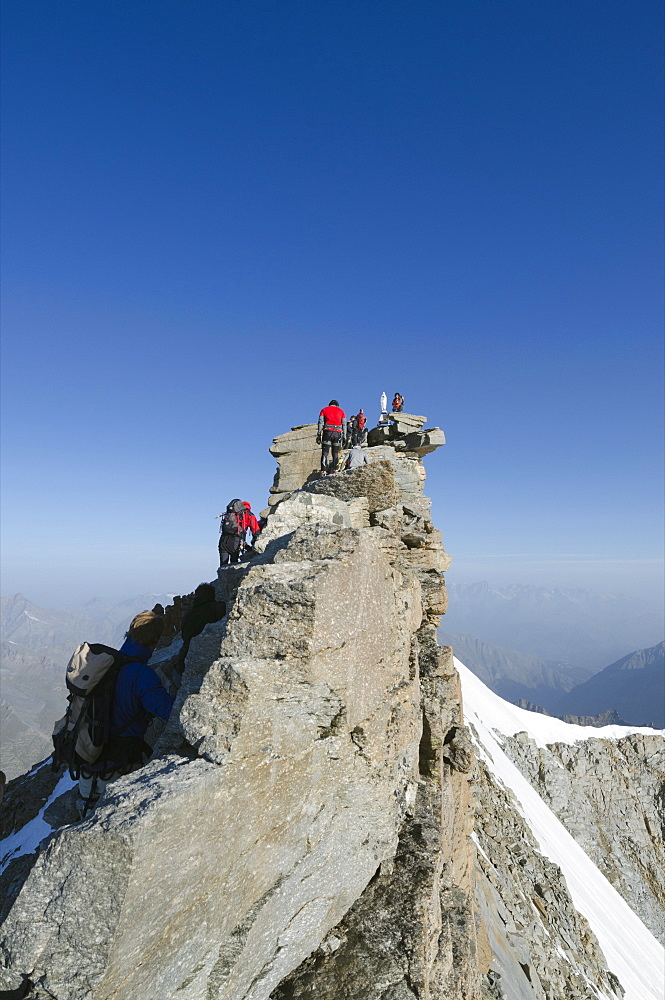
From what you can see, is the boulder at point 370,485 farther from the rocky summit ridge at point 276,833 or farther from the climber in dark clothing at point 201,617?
the climber in dark clothing at point 201,617

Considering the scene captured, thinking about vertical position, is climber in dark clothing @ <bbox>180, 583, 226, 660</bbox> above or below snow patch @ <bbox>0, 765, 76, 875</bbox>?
above

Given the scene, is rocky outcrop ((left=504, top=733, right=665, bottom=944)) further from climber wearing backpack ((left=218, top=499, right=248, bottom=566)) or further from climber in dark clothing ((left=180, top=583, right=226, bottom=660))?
climber in dark clothing ((left=180, top=583, right=226, bottom=660))

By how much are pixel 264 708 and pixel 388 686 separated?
3142 mm

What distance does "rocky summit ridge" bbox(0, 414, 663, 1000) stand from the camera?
404 centimetres

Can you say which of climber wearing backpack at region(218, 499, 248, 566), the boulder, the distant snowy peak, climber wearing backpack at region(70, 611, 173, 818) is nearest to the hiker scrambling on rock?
climber wearing backpack at region(218, 499, 248, 566)

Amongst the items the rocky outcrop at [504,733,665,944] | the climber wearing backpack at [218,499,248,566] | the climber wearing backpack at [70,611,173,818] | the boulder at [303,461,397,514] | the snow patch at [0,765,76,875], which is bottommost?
the rocky outcrop at [504,733,665,944]

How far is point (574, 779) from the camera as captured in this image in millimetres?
52625

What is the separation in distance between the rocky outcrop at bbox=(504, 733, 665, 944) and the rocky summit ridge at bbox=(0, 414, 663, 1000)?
50.8m

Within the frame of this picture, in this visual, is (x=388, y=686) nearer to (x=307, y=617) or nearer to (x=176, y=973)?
(x=307, y=617)

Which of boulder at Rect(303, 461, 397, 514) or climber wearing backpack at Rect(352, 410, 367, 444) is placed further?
climber wearing backpack at Rect(352, 410, 367, 444)

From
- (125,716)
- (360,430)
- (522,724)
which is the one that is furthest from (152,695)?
(522,724)

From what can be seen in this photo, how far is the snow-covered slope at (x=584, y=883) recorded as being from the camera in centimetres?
3284

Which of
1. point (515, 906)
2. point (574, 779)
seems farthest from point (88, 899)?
point (574, 779)

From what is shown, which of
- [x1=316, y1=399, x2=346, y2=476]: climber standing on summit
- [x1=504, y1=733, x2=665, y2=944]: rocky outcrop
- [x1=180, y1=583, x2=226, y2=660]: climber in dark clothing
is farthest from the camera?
[x1=504, y1=733, x2=665, y2=944]: rocky outcrop
